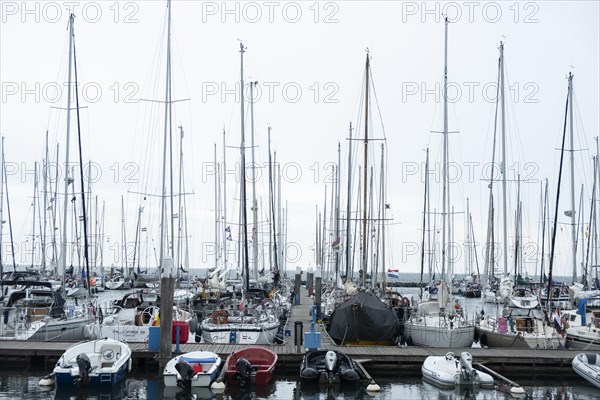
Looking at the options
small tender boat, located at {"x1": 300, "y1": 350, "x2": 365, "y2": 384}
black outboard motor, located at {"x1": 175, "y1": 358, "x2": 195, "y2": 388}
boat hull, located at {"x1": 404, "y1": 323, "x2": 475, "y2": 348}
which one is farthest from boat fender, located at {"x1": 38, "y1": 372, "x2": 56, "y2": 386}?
boat hull, located at {"x1": 404, "y1": 323, "x2": 475, "y2": 348}

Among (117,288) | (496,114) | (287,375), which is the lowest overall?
(117,288)

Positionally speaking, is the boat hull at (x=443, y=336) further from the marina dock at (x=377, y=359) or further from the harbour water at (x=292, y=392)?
the harbour water at (x=292, y=392)

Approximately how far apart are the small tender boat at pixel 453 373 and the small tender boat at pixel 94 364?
1073 cm

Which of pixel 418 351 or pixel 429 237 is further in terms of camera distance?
pixel 429 237

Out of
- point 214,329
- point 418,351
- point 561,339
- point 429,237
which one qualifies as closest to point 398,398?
point 418,351

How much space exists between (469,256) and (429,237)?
88.9ft

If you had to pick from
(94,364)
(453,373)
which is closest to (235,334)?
(94,364)

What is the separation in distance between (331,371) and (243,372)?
304 centimetres

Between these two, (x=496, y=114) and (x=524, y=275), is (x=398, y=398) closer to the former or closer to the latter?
(x=496, y=114)

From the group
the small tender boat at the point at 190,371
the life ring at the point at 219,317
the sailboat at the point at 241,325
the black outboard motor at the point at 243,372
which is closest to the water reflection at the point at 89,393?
the small tender boat at the point at 190,371

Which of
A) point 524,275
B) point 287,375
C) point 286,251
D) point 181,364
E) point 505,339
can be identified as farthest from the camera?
point 524,275

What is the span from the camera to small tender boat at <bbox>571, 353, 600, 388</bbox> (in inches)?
902

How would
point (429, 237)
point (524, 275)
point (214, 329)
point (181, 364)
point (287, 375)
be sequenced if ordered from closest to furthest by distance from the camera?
point (181, 364), point (287, 375), point (214, 329), point (429, 237), point (524, 275)

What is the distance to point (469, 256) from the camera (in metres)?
86.7
